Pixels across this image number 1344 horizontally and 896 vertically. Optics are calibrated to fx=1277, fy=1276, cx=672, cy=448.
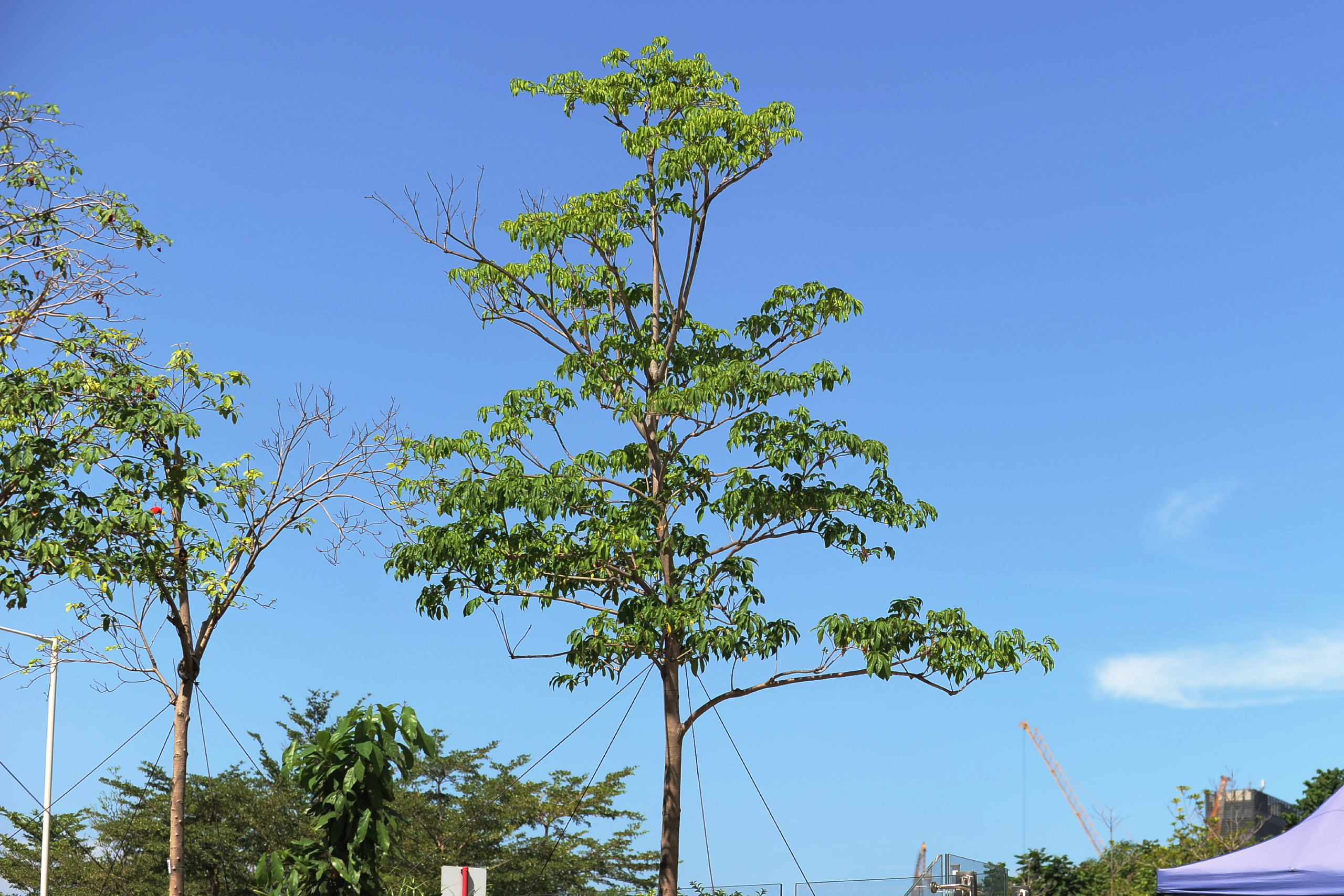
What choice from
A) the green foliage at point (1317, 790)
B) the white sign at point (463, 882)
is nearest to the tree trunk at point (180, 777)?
the white sign at point (463, 882)

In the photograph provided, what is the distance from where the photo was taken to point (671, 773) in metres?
15.9

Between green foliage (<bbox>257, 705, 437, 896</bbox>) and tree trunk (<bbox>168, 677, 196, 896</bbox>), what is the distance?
10125mm

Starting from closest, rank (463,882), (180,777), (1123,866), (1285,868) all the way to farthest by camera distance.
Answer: (1285,868)
(463,882)
(180,777)
(1123,866)

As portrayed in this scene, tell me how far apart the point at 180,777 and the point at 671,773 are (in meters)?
6.42

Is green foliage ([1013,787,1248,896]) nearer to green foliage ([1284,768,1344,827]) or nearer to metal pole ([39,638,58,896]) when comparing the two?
green foliage ([1284,768,1344,827])

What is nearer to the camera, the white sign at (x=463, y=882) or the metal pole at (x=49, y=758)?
the white sign at (x=463, y=882)

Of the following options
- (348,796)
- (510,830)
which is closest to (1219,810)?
(510,830)

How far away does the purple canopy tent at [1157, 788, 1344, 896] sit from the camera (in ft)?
31.3

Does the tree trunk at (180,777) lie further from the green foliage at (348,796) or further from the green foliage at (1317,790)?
the green foliage at (1317,790)

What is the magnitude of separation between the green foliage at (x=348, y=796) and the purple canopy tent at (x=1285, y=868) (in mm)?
6777

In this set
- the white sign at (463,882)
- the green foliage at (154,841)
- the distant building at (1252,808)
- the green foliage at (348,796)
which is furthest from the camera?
the distant building at (1252,808)

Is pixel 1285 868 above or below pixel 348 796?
below

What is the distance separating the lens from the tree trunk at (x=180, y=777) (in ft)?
52.7

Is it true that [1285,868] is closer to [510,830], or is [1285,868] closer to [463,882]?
[463,882]
